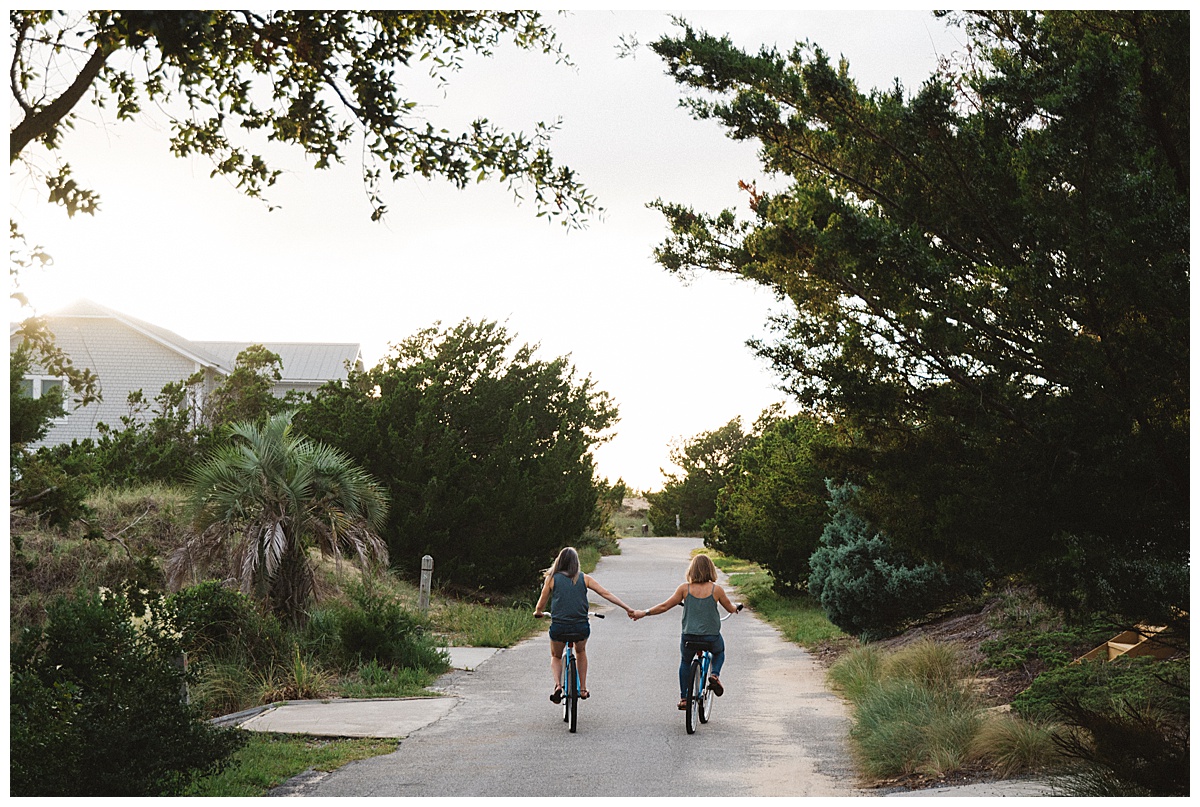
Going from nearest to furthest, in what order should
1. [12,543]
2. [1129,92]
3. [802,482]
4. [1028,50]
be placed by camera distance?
1. [1129,92]
2. [1028,50]
3. [12,543]
4. [802,482]

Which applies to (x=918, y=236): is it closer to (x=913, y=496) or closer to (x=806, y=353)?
(x=806, y=353)

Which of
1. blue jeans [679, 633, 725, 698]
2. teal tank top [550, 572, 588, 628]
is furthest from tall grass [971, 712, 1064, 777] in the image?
teal tank top [550, 572, 588, 628]

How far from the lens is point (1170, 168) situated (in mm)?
6227

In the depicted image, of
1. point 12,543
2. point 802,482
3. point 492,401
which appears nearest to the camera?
point 12,543

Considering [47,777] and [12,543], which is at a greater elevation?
[12,543]

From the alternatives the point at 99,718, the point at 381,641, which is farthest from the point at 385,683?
the point at 99,718

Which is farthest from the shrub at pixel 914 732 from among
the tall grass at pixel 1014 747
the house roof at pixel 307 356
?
the house roof at pixel 307 356

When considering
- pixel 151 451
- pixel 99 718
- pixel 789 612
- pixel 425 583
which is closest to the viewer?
pixel 99 718

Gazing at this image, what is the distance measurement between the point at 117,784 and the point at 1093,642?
9.35m

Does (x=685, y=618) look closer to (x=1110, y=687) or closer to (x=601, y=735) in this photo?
(x=601, y=735)

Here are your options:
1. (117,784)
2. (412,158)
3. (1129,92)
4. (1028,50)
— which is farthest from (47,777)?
(1028,50)

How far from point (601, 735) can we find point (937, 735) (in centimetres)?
284

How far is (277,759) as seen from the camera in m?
7.74

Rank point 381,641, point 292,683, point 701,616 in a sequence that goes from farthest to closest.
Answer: point 381,641 → point 292,683 → point 701,616
